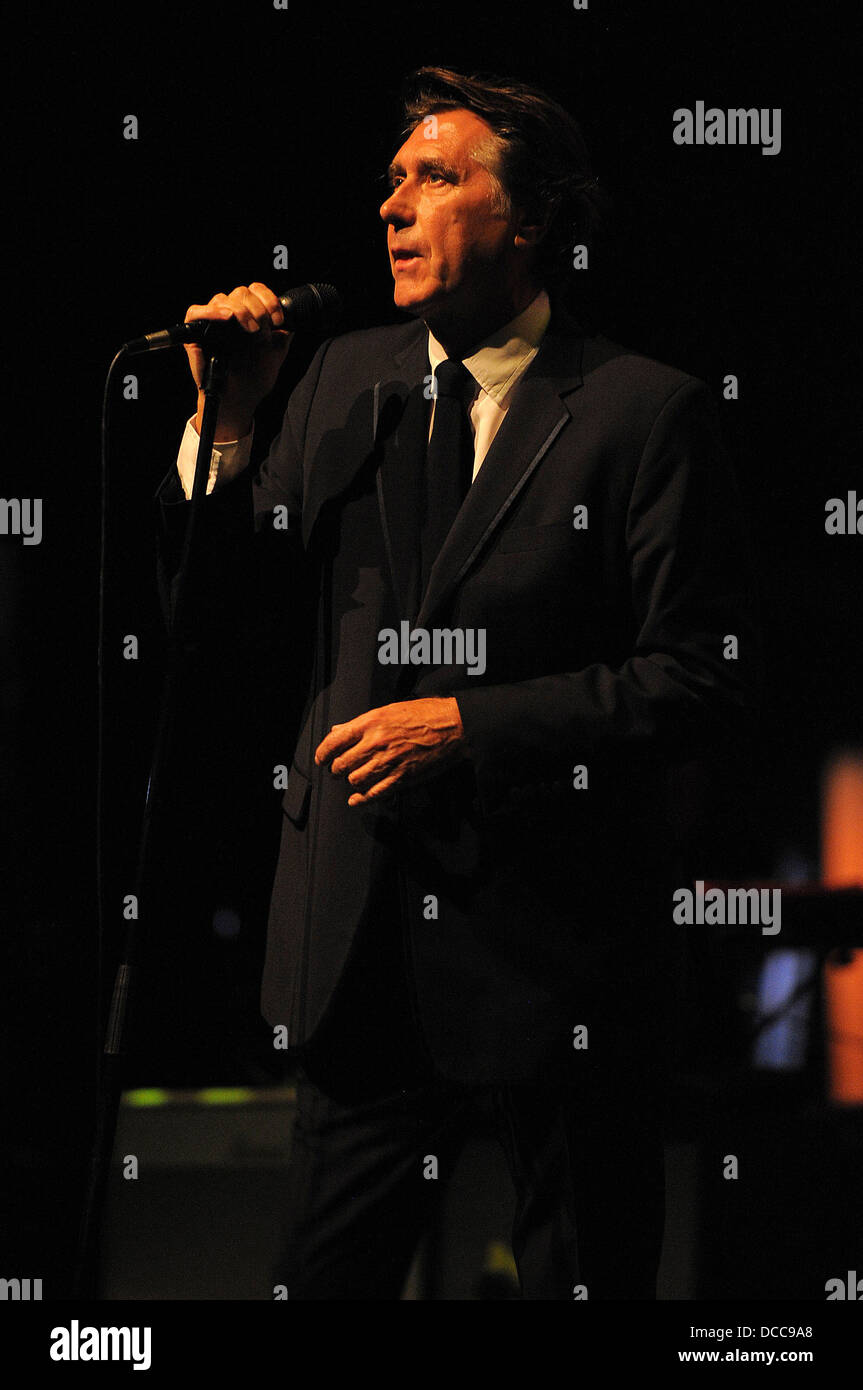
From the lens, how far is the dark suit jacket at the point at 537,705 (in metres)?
1.56

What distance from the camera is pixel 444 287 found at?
1672 mm

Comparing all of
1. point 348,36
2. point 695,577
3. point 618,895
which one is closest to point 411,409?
point 695,577

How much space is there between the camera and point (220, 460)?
1678 millimetres

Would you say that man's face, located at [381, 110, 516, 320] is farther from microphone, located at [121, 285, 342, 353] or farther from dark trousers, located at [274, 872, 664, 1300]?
dark trousers, located at [274, 872, 664, 1300]

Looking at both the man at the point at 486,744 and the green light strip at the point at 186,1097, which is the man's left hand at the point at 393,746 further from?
the green light strip at the point at 186,1097

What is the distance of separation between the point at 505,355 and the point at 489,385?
0.15ft

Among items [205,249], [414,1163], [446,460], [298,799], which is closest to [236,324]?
[446,460]

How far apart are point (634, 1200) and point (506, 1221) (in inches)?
58.0

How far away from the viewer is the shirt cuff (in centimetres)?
167

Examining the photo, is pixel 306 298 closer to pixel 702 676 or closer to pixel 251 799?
pixel 702 676

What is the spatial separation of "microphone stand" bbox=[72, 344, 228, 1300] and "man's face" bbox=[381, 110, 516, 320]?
317 millimetres

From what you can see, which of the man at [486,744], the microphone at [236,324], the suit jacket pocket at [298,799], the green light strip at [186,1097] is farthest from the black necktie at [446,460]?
the green light strip at [186,1097]

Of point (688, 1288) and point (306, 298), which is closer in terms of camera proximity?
point (306, 298)

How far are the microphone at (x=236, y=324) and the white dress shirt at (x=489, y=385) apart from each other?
0.62 ft
